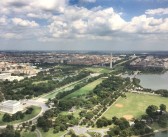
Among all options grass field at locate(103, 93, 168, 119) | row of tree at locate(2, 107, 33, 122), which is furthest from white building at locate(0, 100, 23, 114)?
grass field at locate(103, 93, 168, 119)

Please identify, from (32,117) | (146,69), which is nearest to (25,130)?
(32,117)

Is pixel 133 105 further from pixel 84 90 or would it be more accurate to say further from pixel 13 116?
pixel 13 116

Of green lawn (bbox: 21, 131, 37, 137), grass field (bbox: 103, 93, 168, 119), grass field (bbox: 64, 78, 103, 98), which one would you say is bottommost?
green lawn (bbox: 21, 131, 37, 137)

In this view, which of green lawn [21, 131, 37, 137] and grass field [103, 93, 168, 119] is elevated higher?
grass field [103, 93, 168, 119]

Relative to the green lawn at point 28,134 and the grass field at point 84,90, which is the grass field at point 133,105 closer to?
the grass field at point 84,90

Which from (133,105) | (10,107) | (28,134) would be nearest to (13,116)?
(10,107)

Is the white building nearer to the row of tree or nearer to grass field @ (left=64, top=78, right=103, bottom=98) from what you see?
the row of tree

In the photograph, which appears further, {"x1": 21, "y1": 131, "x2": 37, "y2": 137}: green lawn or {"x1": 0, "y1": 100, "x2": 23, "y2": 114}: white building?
{"x1": 0, "y1": 100, "x2": 23, "y2": 114}: white building

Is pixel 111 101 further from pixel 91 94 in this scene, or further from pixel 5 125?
pixel 5 125

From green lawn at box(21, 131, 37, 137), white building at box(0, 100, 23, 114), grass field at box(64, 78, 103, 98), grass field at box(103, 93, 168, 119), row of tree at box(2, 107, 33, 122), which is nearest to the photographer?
green lawn at box(21, 131, 37, 137)
